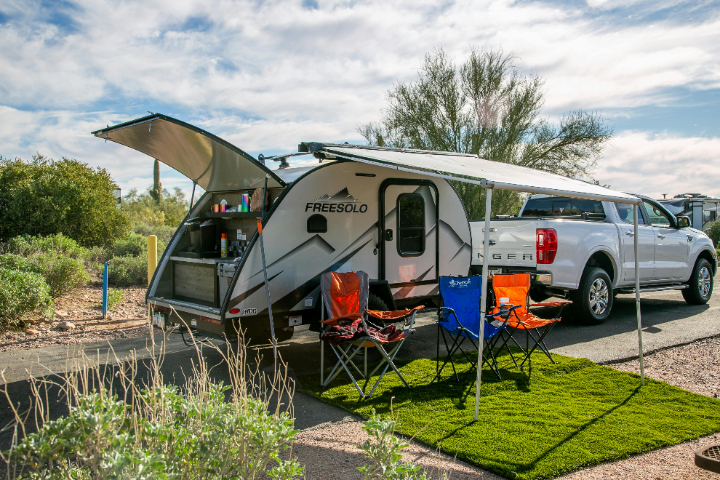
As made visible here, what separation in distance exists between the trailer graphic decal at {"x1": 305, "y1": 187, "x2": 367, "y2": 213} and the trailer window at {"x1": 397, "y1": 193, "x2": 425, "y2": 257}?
619 millimetres

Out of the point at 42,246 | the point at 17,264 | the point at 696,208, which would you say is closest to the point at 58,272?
the point at 17,264

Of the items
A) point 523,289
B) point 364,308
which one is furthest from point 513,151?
point 364,308

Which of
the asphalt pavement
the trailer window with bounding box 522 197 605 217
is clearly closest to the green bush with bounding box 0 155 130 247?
the asphalt pavement

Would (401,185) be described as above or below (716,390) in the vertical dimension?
above

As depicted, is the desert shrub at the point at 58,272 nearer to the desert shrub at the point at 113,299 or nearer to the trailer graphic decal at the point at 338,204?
the desert shrub at the point at 113,299

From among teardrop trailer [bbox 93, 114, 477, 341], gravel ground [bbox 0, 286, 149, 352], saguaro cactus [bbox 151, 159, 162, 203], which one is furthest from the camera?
saguaro cactus [bbox 151, 159, 162, 203]

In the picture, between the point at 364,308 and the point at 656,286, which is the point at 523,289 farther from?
the point at 656,286

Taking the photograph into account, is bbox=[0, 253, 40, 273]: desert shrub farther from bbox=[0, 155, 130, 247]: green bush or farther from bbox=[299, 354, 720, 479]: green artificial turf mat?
bbox=[299, 354, 720, 479]: green artificial turf mat

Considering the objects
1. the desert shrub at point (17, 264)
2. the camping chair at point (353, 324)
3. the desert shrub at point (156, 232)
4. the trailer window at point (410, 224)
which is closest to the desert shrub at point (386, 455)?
the camping chair at point (353, 324)

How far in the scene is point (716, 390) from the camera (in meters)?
5.22

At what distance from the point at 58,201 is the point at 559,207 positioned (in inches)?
405

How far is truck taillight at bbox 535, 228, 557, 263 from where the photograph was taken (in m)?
7.50

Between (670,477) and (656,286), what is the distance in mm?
6339

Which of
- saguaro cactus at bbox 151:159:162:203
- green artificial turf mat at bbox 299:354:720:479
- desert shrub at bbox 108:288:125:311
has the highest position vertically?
saguaro cactus at bbox 151:159:162:203
